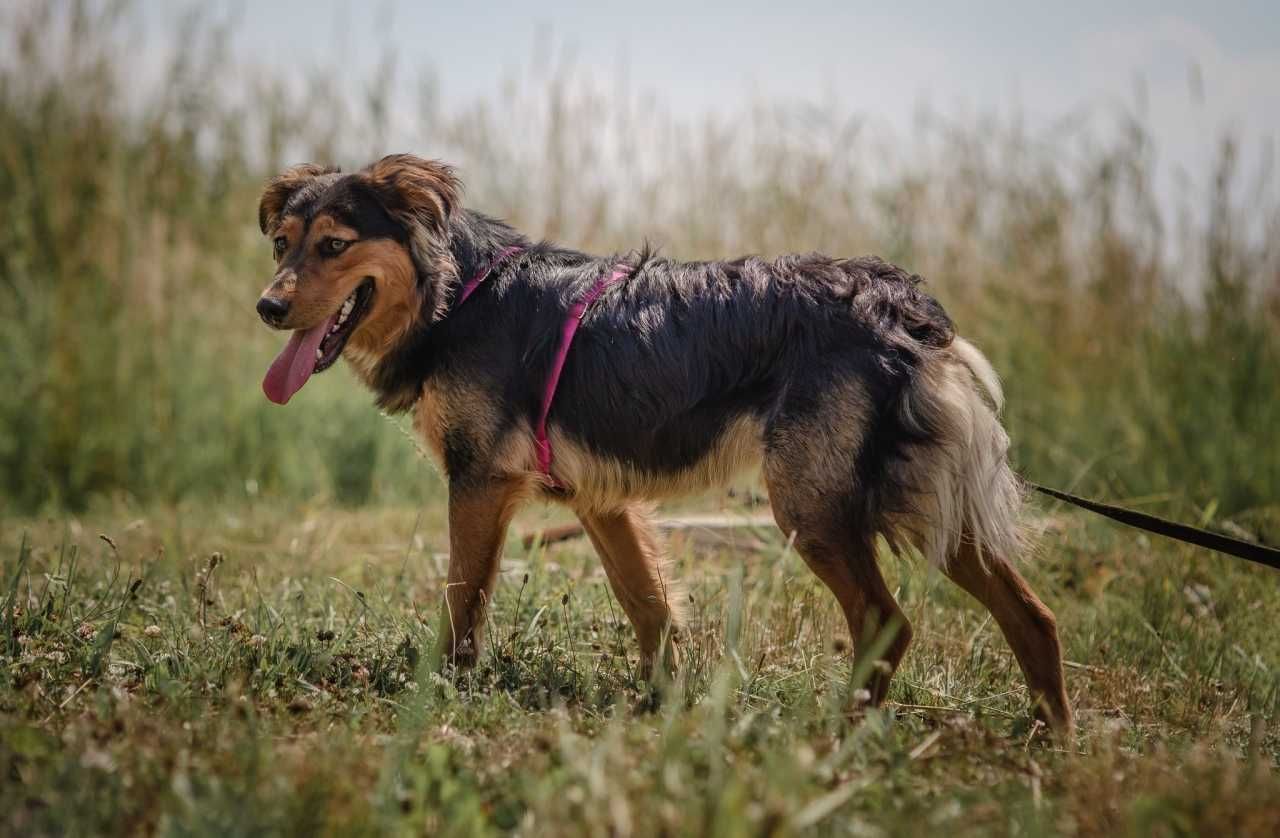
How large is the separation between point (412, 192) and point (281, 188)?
62 centimetres

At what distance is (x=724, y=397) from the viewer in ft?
11.3

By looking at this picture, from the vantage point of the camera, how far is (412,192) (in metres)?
3.72

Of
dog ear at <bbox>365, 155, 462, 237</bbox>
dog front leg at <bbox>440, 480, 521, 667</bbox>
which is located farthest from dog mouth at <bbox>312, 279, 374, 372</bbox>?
dog front leg at <bbox>440, 480, 521, 667</bbox>

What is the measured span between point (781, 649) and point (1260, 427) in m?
3.68

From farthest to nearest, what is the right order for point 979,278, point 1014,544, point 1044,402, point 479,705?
point 979,278, point 1044,402, point 1014,544, point 479,705

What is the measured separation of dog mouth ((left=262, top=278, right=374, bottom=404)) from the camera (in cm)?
361

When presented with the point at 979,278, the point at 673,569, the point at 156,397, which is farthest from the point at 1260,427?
the point at 156,397

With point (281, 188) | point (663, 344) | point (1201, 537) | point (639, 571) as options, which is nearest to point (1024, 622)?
point (1201, 537)

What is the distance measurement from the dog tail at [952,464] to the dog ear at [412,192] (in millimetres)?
1716

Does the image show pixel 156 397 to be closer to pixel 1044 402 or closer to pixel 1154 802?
pixel 1044 402

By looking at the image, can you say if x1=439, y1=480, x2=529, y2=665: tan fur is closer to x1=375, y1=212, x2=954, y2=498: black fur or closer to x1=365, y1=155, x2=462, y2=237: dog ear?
x1=375, y1=212, x2=954, y2=498: black fur

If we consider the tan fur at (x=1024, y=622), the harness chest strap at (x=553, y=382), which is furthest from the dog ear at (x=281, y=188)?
the tan fur at (x=1024, y=622)

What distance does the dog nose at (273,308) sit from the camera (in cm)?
348

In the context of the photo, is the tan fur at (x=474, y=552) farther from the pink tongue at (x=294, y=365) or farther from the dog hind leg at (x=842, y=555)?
the dog hind leg at (x=842, y=555)
